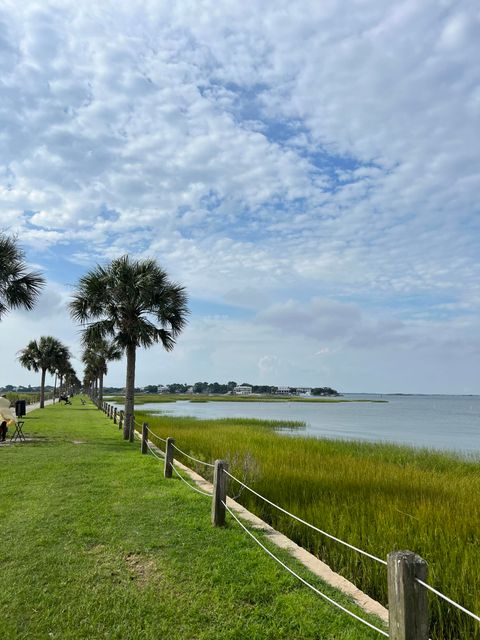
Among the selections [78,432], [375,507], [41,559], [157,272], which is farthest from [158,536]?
[78,432]

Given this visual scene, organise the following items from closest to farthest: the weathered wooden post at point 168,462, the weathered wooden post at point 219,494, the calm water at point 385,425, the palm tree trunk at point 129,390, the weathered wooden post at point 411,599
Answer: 1. the weathered wooden post at point 411,599
2. the weathered wooden post at point 219,494
3. the weathered wooden post at point 168,462
4. the palm tree trunk at point 129,390
5. the calm water at point 385,425

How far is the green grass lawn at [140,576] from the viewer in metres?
3.77

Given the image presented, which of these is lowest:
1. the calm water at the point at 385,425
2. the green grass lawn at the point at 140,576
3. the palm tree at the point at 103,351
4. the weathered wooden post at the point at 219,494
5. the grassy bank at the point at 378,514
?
the calm water at the point at 385,425

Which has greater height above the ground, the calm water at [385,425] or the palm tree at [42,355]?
the palm tree at [42,355]

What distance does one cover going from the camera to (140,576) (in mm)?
4742

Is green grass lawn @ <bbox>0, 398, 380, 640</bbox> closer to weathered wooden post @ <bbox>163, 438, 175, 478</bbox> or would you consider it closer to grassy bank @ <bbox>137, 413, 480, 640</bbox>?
grassy bank @ <bbox>137, 413, 480, 640</bbox>

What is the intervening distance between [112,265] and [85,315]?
7.14 ft

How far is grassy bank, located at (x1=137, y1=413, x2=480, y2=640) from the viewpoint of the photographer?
193 inches

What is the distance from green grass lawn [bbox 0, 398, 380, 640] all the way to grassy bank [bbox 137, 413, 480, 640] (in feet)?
3.11

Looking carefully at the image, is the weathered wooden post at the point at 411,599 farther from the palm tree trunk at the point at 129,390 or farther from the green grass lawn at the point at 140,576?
the palm tree trunk at the point at 129,390

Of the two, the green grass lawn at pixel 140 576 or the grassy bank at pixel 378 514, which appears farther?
the grassy bank at pixel 378 514

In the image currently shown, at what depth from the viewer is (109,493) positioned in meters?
8.37

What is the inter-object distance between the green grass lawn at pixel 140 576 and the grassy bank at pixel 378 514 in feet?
3.11

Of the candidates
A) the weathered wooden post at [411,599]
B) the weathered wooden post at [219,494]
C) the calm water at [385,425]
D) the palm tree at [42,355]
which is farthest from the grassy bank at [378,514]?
the palm tree at [42,355]
